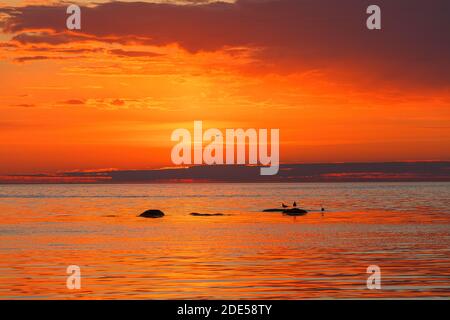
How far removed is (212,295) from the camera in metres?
28.7

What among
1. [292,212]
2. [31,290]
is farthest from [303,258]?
[292,212]

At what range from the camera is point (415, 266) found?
3797 cm

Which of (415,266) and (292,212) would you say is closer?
(415,266)

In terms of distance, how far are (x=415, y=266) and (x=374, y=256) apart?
5520mm

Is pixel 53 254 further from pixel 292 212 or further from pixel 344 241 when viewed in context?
pixel 292 212

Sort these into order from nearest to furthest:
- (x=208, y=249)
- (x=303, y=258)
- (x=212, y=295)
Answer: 1. (x=212, y=295)
2. (x=303, y=258)
3. (x=208, y=249)

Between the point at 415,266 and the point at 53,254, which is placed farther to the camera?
the point at 53,254

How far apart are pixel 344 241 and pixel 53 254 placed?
22.6 m

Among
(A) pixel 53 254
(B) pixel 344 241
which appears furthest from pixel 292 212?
(A) pixel 53 254
